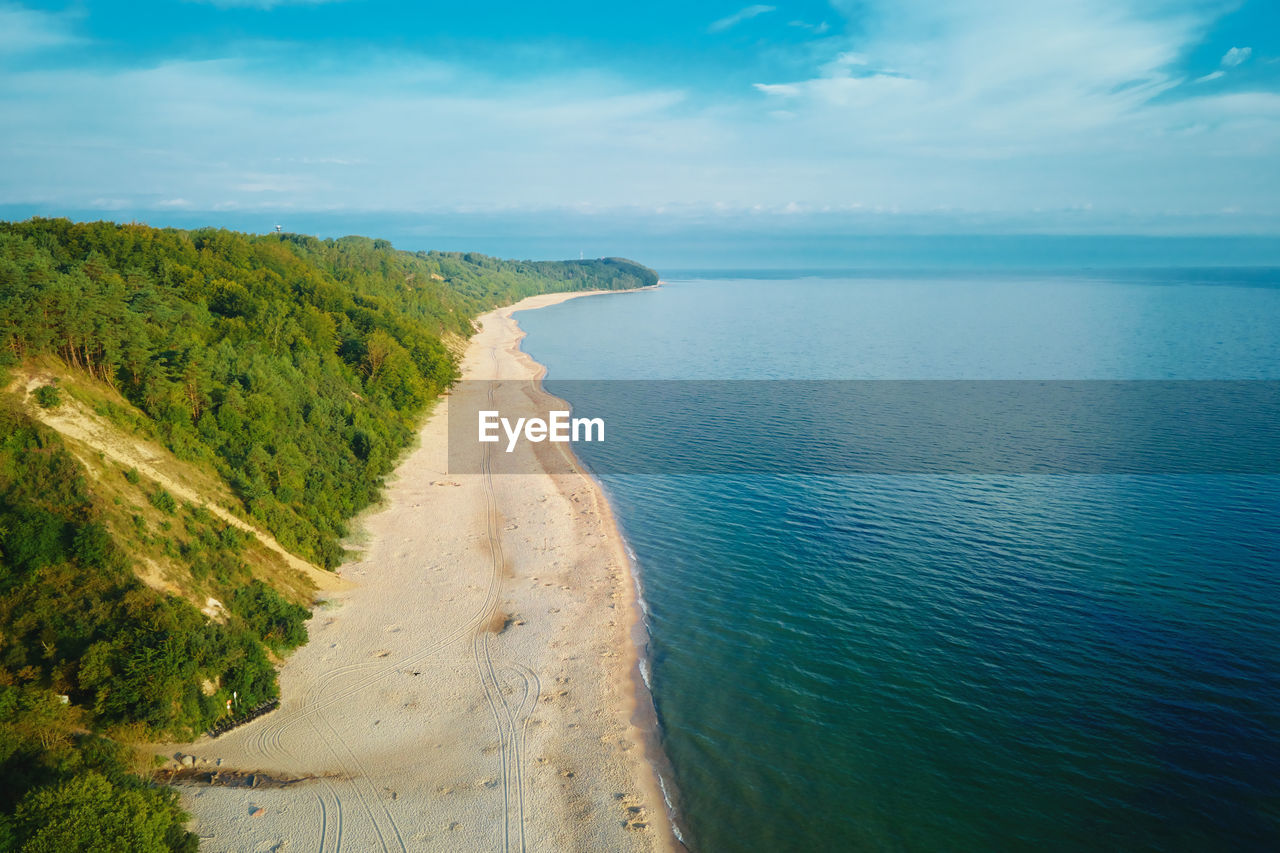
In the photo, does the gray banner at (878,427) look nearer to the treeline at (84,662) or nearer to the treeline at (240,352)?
the treeline at (240,352)

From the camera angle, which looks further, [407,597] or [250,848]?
[407,597]

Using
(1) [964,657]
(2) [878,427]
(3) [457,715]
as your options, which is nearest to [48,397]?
(3) [457,715]

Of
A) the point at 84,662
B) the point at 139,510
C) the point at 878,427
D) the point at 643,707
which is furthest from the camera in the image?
the point at 878,427

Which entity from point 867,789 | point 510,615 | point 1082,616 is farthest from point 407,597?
point 1082,616

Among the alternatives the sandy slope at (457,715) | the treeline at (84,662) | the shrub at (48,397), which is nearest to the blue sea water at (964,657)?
the sandy slope at (457,715)

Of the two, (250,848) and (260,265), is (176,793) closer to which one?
Result: (250,848)

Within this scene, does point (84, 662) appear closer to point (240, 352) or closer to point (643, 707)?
point (643, 707)
